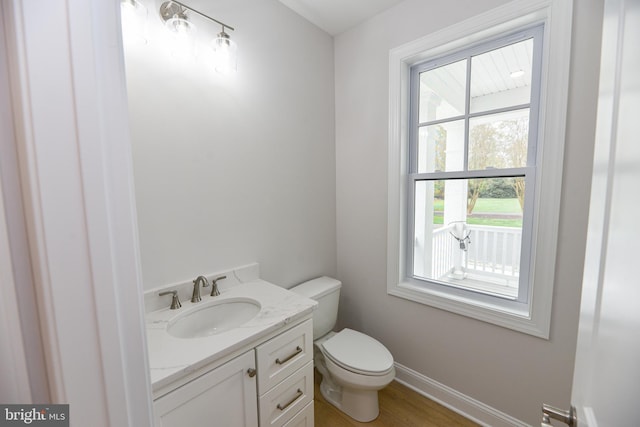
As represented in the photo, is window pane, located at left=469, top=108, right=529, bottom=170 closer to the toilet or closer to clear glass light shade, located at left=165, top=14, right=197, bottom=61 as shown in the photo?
the toilet

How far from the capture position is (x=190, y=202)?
1.25m

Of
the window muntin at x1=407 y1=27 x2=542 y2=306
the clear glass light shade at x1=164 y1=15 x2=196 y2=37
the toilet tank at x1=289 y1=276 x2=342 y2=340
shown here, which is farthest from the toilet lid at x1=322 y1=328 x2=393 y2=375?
the clear glass light shade at x1=164 y1=15 x2=196 y2=37

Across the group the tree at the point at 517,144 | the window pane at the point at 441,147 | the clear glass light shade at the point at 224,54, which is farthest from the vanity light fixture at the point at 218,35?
the tree at the point at 517,144

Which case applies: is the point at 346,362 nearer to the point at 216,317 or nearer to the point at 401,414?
the point at 401,414

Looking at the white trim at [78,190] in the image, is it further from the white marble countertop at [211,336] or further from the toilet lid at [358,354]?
the toilet lid at [358,354]

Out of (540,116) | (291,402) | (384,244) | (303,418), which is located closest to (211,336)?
(291,402)

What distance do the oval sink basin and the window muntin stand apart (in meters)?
1.18

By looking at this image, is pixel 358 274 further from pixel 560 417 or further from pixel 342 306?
pixel 560 417

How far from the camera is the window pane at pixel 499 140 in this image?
1384mm

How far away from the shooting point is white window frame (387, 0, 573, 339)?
1.14 m

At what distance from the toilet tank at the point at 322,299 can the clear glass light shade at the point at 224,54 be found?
1.39m

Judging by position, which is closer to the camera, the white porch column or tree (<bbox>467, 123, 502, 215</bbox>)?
tree (<bbox>467, 123, 502, 215</bbox>)

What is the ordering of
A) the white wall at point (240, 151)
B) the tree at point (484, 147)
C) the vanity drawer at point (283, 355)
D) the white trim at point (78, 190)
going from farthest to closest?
the tree at point (484, 147), the white wall at point (240, 151), the vanity drawer at point (283, 355), the white trim at point (78, 190)

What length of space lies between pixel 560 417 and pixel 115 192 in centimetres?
101
